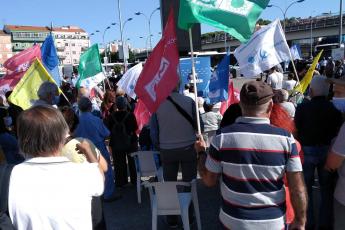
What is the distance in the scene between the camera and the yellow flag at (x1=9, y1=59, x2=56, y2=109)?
223 inches

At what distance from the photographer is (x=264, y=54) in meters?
5.98

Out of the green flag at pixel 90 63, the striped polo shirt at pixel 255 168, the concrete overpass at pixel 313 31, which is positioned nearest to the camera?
the striped polo shirt at pixel 255 168

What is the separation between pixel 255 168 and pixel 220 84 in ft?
16.8

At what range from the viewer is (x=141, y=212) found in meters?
5.52

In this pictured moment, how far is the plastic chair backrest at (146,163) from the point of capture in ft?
19.2

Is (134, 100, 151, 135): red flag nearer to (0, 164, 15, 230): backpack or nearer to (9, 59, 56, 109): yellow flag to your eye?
(9, 59, 56, 109): yellow flag

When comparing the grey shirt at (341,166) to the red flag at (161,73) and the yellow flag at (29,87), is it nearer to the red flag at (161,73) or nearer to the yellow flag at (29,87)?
the red flag at (161,73)

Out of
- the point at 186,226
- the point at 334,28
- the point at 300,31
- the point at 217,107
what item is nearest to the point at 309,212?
the point at 186,226

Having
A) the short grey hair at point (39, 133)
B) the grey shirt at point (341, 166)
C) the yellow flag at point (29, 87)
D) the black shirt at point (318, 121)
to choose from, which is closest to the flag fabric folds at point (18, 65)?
the yellow flag at point (29, 87)

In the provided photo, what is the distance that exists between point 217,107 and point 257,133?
5.86 metres

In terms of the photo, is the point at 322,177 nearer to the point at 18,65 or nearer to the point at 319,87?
the point at 319,87

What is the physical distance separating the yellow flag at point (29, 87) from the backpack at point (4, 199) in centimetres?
330

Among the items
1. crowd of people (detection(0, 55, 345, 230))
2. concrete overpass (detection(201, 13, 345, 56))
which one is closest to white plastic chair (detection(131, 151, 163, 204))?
crowd of people (detection(0, 55, 345, 230))

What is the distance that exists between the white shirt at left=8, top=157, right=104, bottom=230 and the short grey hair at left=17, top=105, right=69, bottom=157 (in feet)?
0.16
